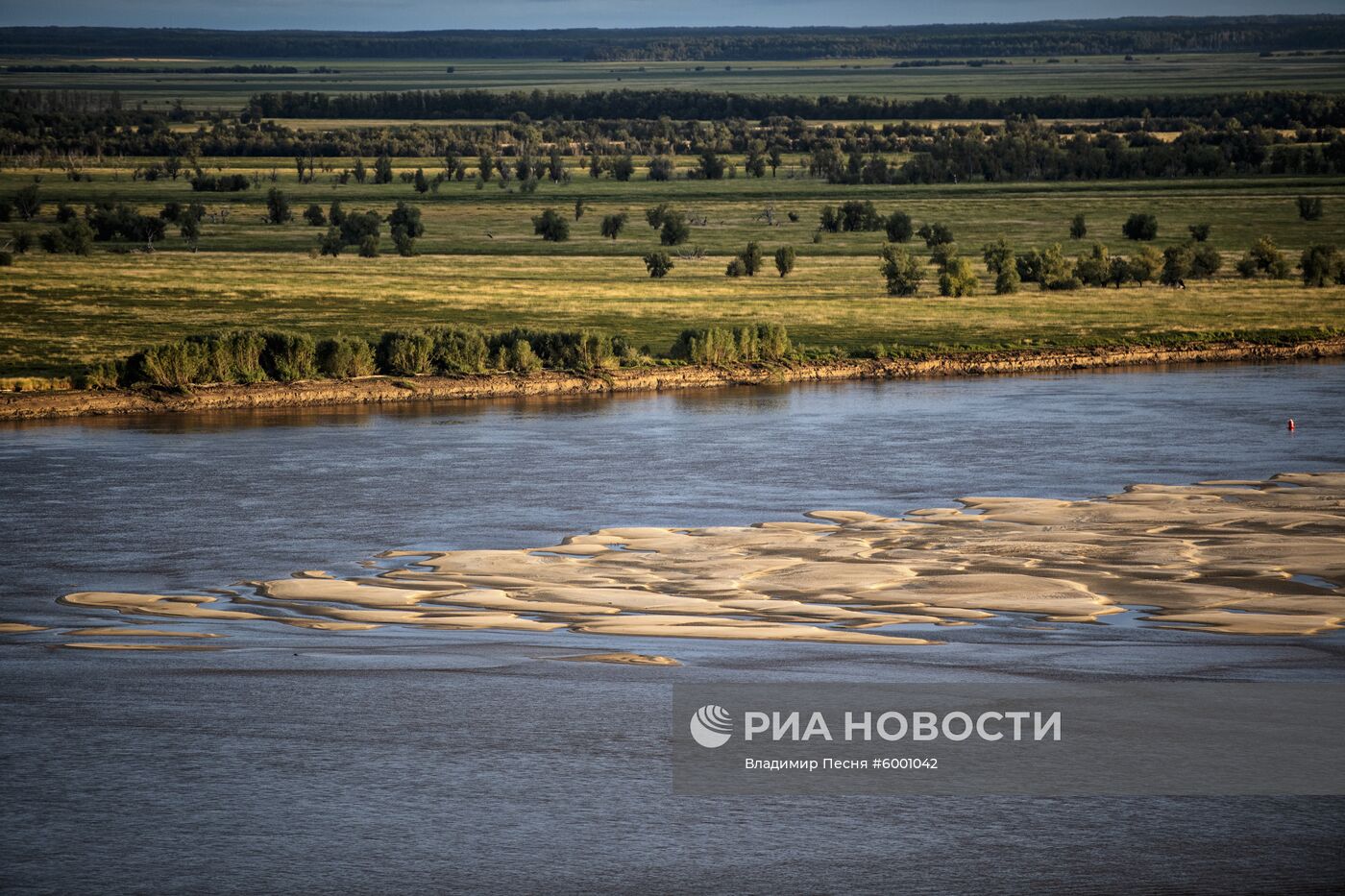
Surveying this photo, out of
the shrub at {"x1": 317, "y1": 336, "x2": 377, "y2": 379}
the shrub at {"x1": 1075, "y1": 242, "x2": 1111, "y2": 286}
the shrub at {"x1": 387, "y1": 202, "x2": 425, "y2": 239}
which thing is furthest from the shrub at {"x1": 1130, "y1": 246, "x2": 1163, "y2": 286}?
the shrub at {"x1": 387, "y1": 202, "x2": 425, "y2": 239}

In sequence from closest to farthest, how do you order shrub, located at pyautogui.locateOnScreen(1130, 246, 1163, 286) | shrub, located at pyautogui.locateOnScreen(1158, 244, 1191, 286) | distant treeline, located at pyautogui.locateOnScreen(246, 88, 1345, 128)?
shrub, located at pyautogui.locateOnScreen(1158, 244, 1191, 286) → shrub, located at pyautogui.locateOnScreen(1130, 246, 1163, 286) → distant treeline, located at pyautogui.locateOnScreen(246, 88, 1345, 128)

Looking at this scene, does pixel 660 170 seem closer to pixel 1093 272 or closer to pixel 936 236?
pixel 936 236

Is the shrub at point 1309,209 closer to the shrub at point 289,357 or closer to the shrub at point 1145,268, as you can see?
the shrub at point 1145,268

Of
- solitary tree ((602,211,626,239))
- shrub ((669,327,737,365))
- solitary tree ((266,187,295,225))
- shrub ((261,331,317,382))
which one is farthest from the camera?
solitary tree ((266,187,295,225))

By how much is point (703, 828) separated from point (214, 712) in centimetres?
Result: 478

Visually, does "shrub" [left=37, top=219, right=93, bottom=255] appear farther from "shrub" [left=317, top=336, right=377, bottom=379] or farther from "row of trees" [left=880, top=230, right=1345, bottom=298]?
"shrub" [left=317, top=336, right=377, bottom=379]

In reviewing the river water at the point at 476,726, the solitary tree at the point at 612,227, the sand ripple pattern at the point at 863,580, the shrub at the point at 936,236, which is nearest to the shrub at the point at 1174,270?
the shrub at the point at 936,236

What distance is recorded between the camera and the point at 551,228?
84500 millimetres

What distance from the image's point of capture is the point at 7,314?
2055 inches

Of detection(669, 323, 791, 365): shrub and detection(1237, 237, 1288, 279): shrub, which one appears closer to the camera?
detection(669, 323, 791, 365): shrub

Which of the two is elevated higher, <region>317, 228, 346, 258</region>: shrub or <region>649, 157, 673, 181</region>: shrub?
<region>649, 157, 673, 181</region>: shrub

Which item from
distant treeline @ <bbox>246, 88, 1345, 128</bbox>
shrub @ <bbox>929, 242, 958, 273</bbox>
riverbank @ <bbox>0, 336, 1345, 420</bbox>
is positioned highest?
distant treeline @ <bbox>246, 88, 1345, 128</bbox>

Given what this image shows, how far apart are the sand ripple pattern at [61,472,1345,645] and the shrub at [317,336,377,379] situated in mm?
19895

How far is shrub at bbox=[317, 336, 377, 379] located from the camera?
42875mm
